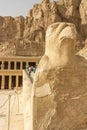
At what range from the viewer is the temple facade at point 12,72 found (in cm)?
4778

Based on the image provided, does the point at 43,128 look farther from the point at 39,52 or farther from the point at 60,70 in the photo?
the point at 39,52

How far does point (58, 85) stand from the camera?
8711mm

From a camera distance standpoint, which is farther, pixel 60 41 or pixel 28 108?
pixel 28 108

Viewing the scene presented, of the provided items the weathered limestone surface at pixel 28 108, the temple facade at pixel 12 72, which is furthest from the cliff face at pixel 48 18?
the weathered limestone surface at pixel 28 108

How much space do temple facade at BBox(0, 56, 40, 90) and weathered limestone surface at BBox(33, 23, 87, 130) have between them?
38522 millimetres

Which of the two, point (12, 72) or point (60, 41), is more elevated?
point (60, 41)

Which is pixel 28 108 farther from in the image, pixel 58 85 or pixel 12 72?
pixel 12 72

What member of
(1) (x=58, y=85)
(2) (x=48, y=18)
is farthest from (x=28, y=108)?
(2) (x=48, y=18)

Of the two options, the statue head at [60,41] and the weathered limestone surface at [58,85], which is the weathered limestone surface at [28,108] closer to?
the weathered limestone surface at [58,85]

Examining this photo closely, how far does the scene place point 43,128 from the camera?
862 cm

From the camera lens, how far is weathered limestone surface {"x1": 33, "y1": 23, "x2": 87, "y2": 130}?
856cm

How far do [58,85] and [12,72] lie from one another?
39407mm

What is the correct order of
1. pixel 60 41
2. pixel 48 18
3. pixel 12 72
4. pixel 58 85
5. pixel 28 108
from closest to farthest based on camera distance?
pixel 60 41 → pixel 58 85 → pixel 28 108 → pixel 12 72 → pixel 48 18

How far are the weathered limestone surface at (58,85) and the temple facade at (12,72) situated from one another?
38.5 m
